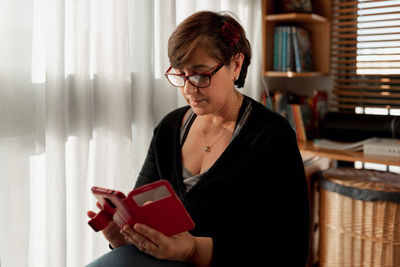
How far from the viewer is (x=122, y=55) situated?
1613 mm

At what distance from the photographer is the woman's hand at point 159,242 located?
3.34 ft

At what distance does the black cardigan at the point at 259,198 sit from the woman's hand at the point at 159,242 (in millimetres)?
121

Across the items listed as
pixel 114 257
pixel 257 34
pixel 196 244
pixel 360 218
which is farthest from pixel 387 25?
pixel 114 257

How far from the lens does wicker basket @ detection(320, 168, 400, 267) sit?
1.92 metres

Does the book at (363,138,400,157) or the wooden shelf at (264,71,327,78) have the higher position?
the wooden shelf at (264,71,327,78)

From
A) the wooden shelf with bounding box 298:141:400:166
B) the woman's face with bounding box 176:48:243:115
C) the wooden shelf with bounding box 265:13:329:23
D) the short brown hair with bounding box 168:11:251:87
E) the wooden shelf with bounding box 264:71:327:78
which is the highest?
the wooden shelf with bounding box 265:13:329:23

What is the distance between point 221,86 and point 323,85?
168 cm

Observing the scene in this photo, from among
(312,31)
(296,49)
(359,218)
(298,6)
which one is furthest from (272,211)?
(312,31)

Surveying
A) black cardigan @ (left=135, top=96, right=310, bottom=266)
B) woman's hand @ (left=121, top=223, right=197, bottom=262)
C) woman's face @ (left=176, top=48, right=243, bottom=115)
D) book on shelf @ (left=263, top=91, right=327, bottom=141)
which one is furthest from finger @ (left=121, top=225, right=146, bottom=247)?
book on shelf @ (left=263, top=91, right=327, bottom=141)

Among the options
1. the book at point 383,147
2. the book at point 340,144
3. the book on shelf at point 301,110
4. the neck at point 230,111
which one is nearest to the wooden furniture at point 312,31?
the book on shelf at point 301,110

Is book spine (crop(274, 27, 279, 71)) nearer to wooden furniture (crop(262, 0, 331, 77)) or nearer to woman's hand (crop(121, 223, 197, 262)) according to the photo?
wooden furniture (crop(262, 0, 331, 77))

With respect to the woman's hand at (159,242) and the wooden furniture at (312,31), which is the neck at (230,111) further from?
the wooden furniture at (312,31)

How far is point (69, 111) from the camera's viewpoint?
1461 millimetres

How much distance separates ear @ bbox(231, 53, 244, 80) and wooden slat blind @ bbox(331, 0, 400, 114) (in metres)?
1.45
